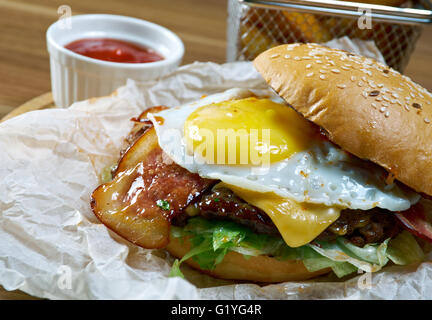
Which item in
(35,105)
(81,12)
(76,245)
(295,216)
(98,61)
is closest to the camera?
(295,216)

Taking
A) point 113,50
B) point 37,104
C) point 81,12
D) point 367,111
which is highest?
point 367,111

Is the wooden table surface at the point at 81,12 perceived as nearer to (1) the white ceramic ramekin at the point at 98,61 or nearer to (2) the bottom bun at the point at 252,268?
(1) the white ceramic ramekin at the point at 98,61

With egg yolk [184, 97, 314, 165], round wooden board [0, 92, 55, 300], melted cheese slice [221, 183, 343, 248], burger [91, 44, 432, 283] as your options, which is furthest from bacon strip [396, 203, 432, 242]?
round wooden board [0, 92, 55, 300]

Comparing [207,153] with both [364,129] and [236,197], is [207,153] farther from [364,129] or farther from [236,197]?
[364,129]

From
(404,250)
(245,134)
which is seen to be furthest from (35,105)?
(404,250)

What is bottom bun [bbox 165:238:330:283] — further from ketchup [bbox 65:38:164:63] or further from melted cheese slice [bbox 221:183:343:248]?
ketchup [bbox 65:38:164:63]

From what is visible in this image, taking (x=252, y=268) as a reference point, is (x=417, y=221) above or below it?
above

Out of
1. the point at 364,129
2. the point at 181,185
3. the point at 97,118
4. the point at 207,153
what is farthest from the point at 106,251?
the point at 364,129

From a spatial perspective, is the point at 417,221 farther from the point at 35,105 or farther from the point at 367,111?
the point at 35,105
